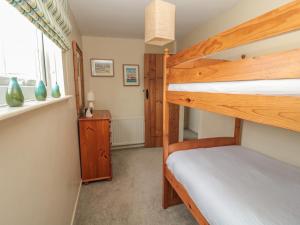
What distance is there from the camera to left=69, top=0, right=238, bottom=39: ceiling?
1.95 m

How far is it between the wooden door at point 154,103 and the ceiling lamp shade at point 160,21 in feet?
5.97

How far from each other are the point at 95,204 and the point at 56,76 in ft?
4.56

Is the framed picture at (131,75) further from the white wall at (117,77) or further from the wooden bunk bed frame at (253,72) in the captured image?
the wooden bunk bed frame at (253,72)

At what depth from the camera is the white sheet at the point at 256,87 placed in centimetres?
62

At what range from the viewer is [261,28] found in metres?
0.69

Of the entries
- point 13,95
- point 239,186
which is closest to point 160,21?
point 13,95

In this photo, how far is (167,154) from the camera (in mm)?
1718

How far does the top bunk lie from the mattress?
0.46 metres

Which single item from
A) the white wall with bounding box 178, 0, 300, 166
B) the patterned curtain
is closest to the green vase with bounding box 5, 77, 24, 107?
the patterned curtain

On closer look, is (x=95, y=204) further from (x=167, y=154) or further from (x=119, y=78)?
(x=119, y=78)

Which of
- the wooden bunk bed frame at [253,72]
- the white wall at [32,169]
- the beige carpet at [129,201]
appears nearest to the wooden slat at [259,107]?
the wooden bunk bed frame at [253,72]

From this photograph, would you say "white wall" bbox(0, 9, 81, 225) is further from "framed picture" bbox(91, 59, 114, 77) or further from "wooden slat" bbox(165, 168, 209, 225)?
"framed picture" bbox(91, 59, 114, 77)

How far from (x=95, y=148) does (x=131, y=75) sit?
5.78ft

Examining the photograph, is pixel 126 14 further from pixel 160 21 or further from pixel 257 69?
pixel 257 69
